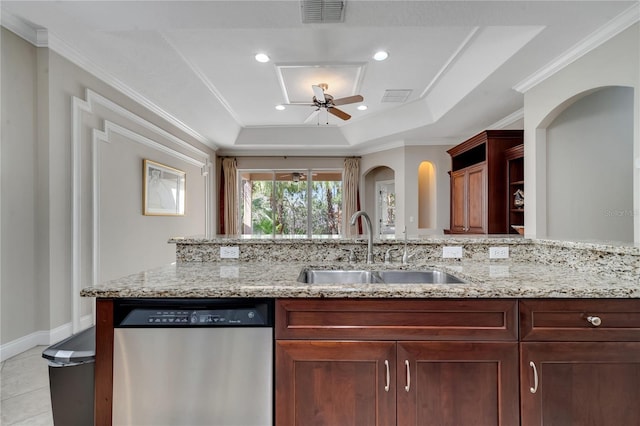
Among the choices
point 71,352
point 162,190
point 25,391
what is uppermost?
point 162,190

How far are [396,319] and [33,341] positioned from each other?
9.67ft

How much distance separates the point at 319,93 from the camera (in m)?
3.54

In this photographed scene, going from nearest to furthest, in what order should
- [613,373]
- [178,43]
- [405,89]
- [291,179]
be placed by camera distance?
[613,373] < [178,43] < [405,89] < [291,179]

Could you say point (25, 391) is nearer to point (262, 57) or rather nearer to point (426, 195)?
point (262, 57)

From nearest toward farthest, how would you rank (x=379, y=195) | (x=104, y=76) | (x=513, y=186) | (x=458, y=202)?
(x=104, y=76), (x=513, y=186), (x=458, y=202), (x=379, y=195)

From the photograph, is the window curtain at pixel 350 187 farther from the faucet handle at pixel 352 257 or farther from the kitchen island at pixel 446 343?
the kitchen island at pixel 446 343

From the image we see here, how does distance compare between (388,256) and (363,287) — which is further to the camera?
(388,256)

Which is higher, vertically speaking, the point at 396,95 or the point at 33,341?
the point at 396,95

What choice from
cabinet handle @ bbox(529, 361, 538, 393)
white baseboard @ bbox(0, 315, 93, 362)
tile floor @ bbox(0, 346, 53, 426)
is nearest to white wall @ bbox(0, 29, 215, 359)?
white baseboard @ bbox(0, 315, 93, 362)

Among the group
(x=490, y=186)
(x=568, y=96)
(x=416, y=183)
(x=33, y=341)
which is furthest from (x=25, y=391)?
(x=416, y=183)

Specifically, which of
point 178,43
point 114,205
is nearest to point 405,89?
point 178,43

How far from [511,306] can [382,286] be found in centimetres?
50

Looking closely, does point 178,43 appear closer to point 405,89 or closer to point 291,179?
point 405,89

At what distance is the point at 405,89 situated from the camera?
4.11m
